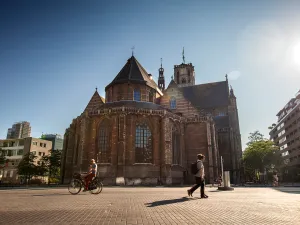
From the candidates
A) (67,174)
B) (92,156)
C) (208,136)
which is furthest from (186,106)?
(67,174)

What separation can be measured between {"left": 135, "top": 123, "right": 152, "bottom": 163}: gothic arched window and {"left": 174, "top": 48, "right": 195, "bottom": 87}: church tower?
36061 millimetres

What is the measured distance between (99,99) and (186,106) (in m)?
15.7

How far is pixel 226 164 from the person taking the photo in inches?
1801

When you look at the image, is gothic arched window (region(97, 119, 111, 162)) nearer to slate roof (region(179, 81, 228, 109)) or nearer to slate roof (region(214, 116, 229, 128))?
slate roof (region(179, 81, 228, 109))

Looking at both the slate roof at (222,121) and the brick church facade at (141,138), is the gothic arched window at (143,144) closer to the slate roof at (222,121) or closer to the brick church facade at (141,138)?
the brick church facade at (141,138)

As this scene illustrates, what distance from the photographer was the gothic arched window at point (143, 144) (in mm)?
30312

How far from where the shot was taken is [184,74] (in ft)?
216

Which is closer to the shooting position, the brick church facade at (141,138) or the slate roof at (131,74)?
the brick church facade at (141,138)

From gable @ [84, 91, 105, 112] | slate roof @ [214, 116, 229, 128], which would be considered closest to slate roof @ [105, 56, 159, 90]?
gable @ [84, 91, 105, 112]

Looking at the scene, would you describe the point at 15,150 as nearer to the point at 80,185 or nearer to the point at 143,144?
the point at 143,144

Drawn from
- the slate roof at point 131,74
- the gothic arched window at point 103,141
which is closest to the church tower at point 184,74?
the slate roof at point 131,74

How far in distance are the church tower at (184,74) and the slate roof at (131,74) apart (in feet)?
85.5

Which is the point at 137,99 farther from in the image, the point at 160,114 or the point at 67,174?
the point at 67,174

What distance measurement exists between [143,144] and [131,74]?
536 inches
